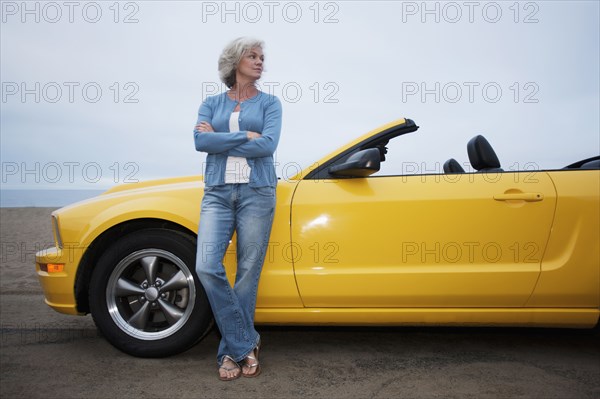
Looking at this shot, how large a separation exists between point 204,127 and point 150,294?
1041 millimetres

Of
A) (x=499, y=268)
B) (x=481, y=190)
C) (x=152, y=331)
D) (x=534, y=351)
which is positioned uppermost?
(x=481, y=190)

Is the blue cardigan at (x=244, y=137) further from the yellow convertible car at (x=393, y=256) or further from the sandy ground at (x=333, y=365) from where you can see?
the sandy ground at (x=333, y=365)

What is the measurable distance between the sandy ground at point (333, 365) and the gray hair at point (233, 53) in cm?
172

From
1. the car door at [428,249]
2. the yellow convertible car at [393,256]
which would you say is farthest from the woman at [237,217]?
the car door at [428,249]

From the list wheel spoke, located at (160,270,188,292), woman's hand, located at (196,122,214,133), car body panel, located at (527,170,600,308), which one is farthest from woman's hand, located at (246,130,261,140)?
car body panel, located at (527,170,600,308)

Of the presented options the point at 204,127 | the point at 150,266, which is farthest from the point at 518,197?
the point at 150,266

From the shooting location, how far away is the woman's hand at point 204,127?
2.58 meters

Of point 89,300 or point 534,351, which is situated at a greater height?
point 89,300

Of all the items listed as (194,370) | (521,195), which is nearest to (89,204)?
(194,370)

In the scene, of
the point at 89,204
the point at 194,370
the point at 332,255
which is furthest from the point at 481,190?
the point at 89,204

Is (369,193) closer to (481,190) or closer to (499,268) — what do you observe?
(481,190)

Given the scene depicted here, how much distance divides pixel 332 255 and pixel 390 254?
329 millimetres

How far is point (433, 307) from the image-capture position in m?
2.64

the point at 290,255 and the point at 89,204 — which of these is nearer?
the point at 290,255
